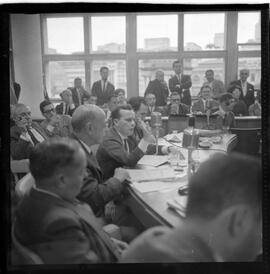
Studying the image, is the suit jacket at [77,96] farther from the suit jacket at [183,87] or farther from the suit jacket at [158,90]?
the suit jacket at [183,87]

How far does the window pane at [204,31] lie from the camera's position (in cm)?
179

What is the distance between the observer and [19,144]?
1821 mm

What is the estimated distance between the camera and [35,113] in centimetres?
Answer: 182

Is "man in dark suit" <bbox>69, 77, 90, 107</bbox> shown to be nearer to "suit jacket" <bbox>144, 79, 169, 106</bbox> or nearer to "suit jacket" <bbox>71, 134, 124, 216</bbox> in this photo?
"suit jacket" <bbox>71, 134, 124, 216</bbox>

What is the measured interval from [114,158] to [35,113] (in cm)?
48

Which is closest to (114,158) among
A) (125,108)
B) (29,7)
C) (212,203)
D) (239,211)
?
(125,108)

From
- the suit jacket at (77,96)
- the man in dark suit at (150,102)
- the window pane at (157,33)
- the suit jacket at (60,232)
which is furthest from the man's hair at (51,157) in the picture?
the window pane at (157,33)

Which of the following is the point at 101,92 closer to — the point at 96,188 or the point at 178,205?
the point at 96,188

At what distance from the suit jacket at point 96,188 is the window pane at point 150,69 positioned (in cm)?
46

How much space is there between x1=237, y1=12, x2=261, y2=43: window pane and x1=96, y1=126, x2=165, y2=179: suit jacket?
0.74 metres

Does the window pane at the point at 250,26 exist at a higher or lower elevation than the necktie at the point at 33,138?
higher

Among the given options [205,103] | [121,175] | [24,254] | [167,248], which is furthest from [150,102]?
[24,254]

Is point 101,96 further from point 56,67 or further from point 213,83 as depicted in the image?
point 213,83

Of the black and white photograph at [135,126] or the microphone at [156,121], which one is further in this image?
the microphone at [156,121]
